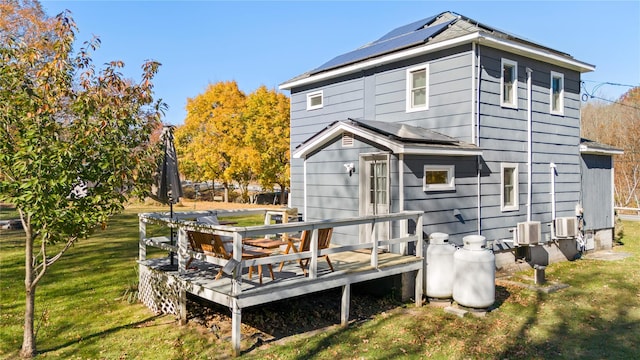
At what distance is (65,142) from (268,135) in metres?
22.6

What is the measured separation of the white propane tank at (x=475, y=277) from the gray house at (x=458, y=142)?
1.42 meters

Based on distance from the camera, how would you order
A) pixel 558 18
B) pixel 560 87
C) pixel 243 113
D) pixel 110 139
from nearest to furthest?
1. pixel 110 139
2. pixel 560 87
3. pixel 558 18
4. pixel 243 113

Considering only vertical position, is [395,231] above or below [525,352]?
above

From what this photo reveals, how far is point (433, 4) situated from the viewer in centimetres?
1691

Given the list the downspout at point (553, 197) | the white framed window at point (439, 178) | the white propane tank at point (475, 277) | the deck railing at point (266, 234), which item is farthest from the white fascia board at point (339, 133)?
the downspout at point (553, 197)

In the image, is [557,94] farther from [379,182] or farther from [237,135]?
[237,135]

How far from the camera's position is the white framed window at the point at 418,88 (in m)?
10.6

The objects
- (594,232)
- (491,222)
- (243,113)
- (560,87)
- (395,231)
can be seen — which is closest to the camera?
(395,231)

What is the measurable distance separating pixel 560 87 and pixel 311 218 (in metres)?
8.35

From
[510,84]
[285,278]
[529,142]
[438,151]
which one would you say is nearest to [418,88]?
[510,84]

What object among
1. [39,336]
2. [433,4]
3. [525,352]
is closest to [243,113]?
[433,4]

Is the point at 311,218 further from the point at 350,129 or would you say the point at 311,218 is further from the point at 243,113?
the point at 243,113

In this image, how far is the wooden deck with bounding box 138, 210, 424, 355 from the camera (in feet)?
19.3

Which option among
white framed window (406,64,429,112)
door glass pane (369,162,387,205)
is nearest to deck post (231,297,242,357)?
door glass pane (369,162,387,205)
